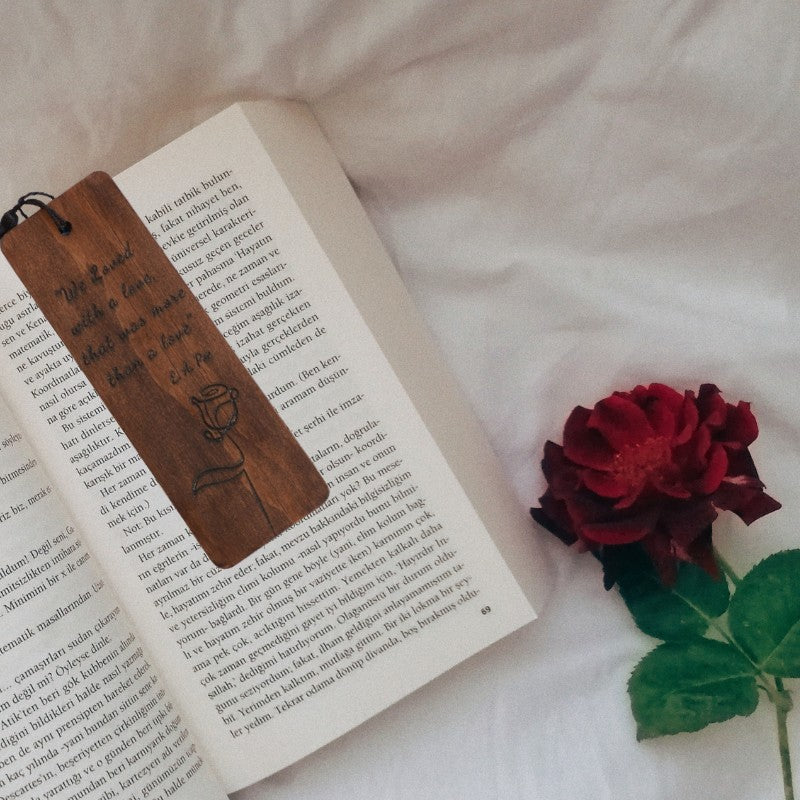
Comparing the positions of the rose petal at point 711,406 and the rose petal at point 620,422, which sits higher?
the rose petal at point 620,422

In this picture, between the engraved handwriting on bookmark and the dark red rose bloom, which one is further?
the dark red rose bloom

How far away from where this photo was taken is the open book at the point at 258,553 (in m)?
0.49

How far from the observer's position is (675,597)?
0.53m

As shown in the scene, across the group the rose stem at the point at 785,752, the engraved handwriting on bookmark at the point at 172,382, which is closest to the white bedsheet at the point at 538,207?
the rose stem at the point at 785,752

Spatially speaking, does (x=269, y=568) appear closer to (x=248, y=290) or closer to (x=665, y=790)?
(x=248, y=290)

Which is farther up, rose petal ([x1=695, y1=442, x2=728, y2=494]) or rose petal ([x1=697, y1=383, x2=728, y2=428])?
rose petal ([x1=697, y1=383, x2=728, y2=428])

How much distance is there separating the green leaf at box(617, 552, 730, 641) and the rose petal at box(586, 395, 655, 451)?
0.07 m

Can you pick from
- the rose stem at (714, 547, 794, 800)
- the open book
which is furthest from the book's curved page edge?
the rose stem at (714, 547, 794, 800)

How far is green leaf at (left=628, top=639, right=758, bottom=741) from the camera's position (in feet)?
1.71

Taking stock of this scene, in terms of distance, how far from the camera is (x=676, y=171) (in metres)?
0.51

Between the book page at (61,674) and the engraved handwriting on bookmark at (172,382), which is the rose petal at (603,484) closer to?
the engraved handwriting on bookmark at (172,382)

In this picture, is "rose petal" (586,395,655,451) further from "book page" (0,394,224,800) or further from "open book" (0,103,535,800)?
"book page" (0,394,224,800)

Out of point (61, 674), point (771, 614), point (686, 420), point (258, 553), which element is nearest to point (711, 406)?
point (686, 420)

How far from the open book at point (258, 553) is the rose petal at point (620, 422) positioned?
75 mm
